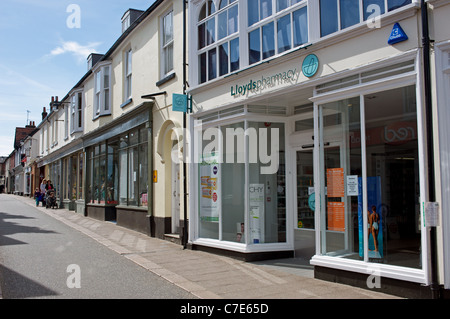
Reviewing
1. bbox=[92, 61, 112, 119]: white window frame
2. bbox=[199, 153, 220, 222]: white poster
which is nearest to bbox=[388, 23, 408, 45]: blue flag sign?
bbox=[199, 153, 220, 222]: white poster

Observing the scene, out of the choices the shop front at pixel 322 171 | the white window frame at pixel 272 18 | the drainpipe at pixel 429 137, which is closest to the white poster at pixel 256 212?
the shop front at pixel 322 171

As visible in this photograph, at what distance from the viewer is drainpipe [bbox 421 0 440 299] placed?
16.9 ft

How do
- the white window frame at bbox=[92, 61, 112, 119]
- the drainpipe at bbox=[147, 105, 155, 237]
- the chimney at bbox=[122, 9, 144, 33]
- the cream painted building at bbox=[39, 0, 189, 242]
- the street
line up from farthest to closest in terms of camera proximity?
1. the white window frame at bbox=[92, 61, 112, 119]
2. the chimney at bbox=[122, 9, 144, 33]
3. the drainpipe at bbox=[147, 105, 155, 237]
4. the cream painted building at bbox=[39, 0, 189, 242]
5. the street

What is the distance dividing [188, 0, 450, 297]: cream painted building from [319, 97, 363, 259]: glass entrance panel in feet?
0.07

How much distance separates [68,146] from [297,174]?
1880 cm

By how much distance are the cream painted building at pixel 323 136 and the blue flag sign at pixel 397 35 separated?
2 cm

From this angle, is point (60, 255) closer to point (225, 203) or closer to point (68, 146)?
point (225, 203)

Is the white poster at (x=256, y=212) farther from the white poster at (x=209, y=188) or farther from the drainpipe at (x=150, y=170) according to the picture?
the drainpipe at (x=150, y=170)

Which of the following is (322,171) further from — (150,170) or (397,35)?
(150,170)

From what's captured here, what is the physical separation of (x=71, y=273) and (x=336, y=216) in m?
4.88

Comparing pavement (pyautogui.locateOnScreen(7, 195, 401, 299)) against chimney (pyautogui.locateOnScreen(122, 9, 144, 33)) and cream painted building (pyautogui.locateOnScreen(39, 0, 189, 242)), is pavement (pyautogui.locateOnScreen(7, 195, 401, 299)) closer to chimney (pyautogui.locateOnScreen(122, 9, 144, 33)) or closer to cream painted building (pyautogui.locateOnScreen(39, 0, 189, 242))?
cream painted building (pyautogui.locateOnScreen(39, 0, 189, 242))

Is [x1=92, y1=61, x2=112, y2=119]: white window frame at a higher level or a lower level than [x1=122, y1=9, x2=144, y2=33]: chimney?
lower

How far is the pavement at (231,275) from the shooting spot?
5962mm
